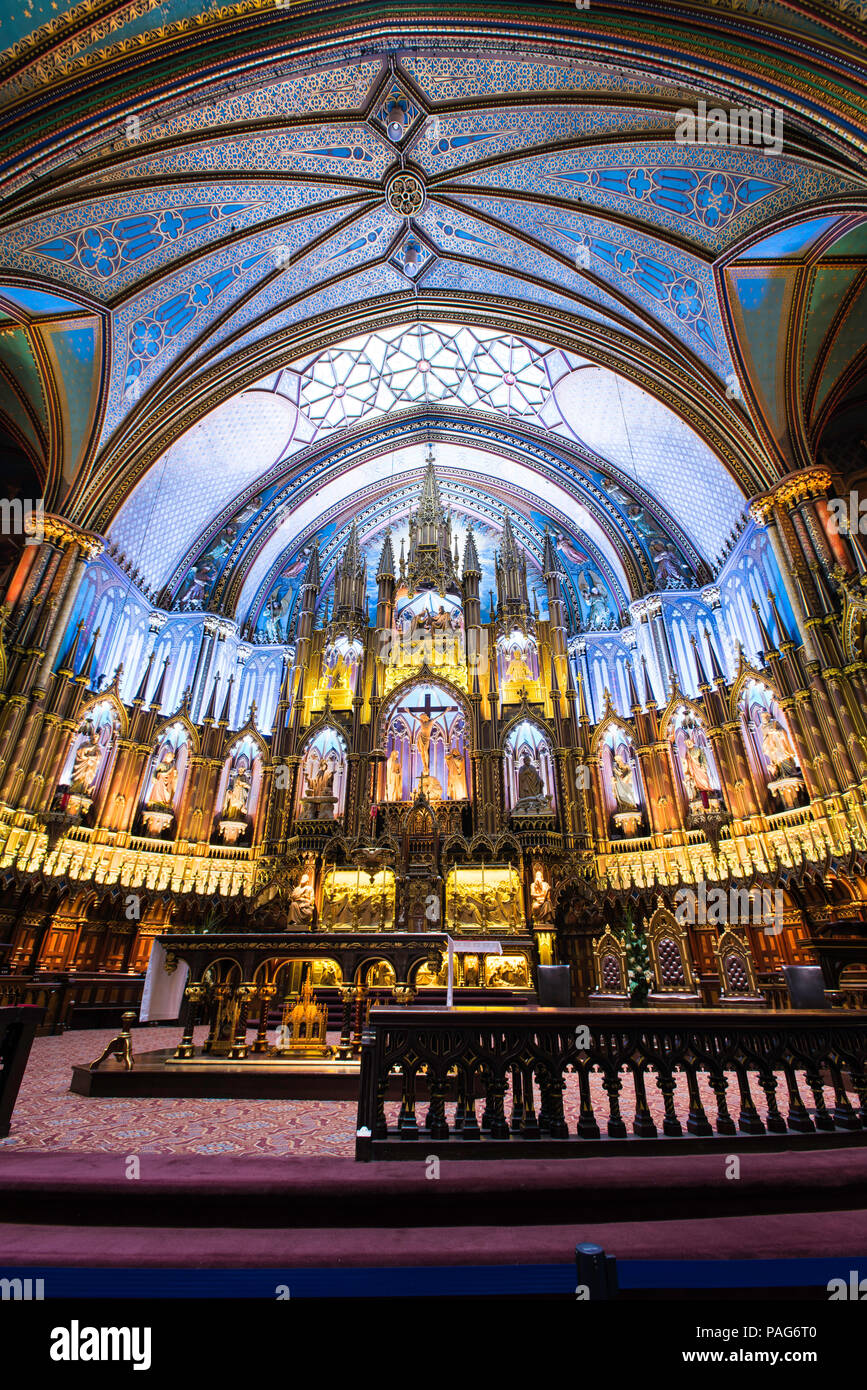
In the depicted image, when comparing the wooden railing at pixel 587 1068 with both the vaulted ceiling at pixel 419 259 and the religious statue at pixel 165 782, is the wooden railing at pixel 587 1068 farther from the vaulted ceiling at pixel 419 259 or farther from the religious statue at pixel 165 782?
the religious statue at pixel 165 782

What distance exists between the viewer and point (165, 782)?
15867 mm

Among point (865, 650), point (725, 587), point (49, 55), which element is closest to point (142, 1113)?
point (865, 650)

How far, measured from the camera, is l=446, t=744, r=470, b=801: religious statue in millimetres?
16547

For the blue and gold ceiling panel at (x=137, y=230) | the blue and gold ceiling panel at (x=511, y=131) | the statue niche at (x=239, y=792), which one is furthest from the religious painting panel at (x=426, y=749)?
the blue and gold ceiling panel at (x=511, y=131)

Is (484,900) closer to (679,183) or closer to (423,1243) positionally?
(423,1243)

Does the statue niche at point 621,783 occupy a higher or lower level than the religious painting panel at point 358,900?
higher

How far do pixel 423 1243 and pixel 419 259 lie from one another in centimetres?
2093

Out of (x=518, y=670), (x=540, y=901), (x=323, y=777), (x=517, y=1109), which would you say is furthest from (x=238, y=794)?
(x=517, y=1109)


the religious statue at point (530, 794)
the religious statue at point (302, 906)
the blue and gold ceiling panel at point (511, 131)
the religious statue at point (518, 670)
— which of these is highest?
the blue and gold ceiling panel at point (511, 131)

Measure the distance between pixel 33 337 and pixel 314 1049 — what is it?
51.7 feet

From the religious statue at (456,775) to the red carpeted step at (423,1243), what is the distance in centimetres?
1352

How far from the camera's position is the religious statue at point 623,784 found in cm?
1567

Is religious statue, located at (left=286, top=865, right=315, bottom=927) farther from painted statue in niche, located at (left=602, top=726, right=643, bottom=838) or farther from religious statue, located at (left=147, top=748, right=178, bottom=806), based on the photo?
painted statue in niche, located at (left=602, top=726, right=643, bottom=838)

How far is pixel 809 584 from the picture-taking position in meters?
11.9
